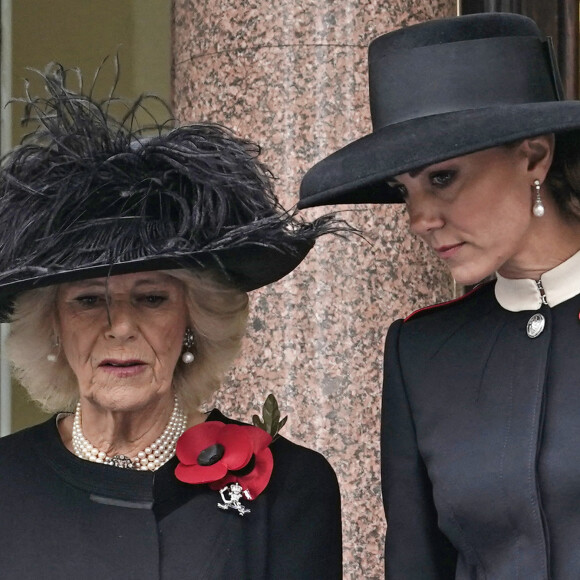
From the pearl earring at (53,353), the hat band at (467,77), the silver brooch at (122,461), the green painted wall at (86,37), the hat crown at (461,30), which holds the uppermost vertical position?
the green painted wall at (86,37)

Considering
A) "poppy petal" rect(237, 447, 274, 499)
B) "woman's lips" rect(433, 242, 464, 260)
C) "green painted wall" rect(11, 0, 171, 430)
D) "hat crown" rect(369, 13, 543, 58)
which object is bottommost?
"poppy petal" rect(237, 447, 274, 499)

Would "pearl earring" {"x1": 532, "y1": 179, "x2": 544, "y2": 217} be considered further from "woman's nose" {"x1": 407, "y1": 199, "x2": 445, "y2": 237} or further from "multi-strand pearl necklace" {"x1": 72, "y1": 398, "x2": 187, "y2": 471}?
"multi-strand pearl necklace" {"x1": 72, "y1": 398, "x2": 187, "y2": 471}

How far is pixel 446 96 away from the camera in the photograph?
2.97 metres

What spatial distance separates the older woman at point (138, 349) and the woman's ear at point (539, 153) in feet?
1.70

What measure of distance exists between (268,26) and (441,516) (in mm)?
2076

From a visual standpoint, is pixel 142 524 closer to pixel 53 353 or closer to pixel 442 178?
pixel 53 353

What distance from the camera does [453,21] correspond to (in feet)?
9.87

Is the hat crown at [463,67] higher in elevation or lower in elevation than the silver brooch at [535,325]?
higher

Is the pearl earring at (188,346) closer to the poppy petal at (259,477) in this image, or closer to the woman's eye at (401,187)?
the poppy petal at (259,477)

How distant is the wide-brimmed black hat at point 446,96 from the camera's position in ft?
9.29

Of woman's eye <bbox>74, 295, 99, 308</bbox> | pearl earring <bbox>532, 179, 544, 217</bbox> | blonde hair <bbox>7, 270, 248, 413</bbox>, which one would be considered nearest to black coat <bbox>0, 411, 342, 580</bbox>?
blonde hair <bbox>7, 270, 248, 413</bbox>

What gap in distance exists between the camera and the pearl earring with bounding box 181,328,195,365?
3.37 m

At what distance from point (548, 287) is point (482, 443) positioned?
38 centimetres

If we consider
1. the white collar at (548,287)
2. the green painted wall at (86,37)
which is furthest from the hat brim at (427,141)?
the green painted wall at (86,37)
